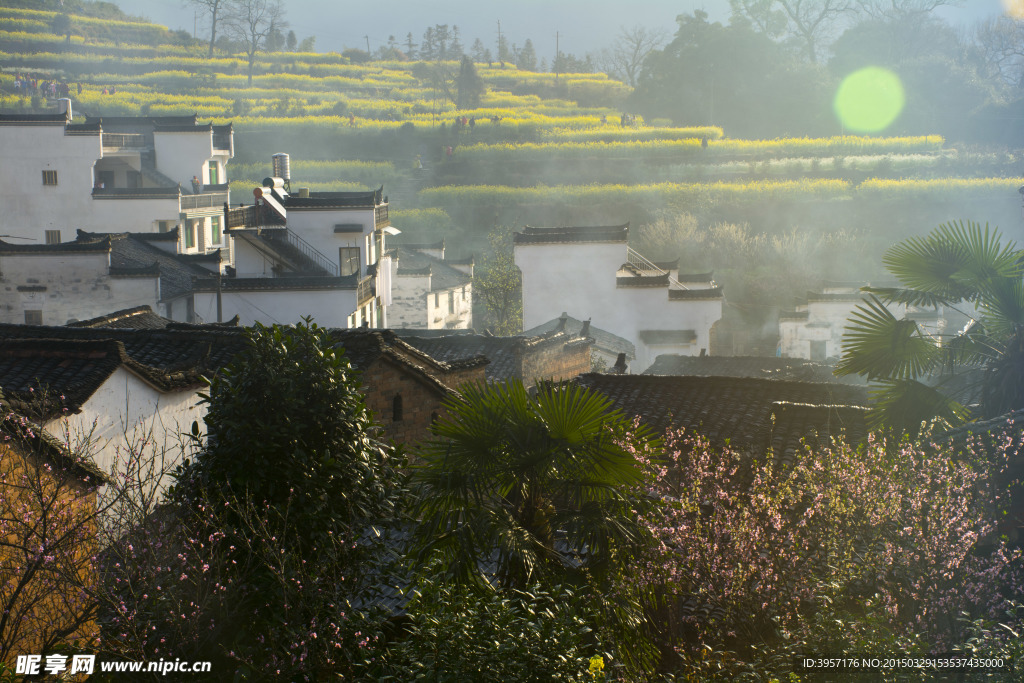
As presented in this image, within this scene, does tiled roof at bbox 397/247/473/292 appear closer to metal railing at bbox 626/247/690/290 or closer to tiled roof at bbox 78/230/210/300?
metal railing at bbox 626/247/690/290

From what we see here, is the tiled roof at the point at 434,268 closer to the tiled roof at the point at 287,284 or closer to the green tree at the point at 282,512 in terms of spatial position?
the tiled roof at the point at 287,284

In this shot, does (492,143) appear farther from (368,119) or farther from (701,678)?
(701,678)

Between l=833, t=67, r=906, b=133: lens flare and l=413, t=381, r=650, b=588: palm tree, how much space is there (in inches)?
3012

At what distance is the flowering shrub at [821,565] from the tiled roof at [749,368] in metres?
15.5

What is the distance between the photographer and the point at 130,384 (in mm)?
11039

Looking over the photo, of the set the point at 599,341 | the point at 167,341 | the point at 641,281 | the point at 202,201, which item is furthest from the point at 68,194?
the point at 167,341

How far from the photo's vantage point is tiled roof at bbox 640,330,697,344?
31922 mm

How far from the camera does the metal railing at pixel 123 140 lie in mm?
40188

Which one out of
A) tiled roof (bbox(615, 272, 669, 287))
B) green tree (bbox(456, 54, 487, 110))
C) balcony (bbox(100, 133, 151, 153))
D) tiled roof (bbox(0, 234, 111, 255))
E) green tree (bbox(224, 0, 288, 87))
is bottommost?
tiled roof (bbox(615, 272, 669, 287))

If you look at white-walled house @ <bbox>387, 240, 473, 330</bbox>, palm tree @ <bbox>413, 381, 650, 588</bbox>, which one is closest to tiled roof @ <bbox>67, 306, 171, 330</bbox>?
palm tree @ <bbox>413, 381, 650, 588</bbox>

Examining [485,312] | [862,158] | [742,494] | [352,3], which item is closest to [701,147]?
[862,158]

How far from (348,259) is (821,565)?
2529cm

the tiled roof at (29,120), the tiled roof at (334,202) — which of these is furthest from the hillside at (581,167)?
the tiled roof at (334,202)

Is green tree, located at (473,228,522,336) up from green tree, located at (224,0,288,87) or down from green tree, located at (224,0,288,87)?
down
